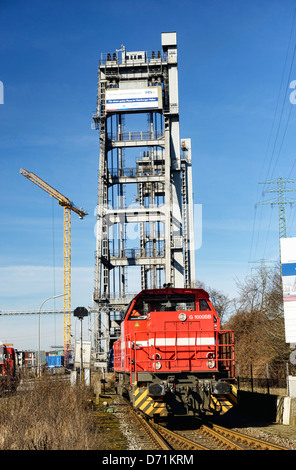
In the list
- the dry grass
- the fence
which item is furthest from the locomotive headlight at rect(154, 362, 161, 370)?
the fence

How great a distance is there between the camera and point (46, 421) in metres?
11.7

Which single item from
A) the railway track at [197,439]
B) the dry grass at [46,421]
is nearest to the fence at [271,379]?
the railway track at [197,439]

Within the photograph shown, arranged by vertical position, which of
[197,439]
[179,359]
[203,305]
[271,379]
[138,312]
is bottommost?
[271,379]

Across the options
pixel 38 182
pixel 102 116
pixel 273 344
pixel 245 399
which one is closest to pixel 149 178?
pixel 102 116

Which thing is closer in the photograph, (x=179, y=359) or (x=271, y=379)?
(x=179, y=359)

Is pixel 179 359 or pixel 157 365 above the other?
pixel 179 359

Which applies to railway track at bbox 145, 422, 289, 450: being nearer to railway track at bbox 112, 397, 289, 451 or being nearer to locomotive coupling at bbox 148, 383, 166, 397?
railway track at bbox 112, 397, 289, 451

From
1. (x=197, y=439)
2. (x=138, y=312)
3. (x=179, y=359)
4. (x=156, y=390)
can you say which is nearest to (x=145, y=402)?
(x=156, y=390)

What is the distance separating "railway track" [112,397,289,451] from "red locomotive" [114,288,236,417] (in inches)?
23.2

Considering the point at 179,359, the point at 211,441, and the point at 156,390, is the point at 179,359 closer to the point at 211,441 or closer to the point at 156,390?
the point at 156,390

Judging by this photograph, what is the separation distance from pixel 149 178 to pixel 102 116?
7433mm

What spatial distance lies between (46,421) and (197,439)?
3.92m

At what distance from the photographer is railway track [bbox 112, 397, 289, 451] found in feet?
37.8

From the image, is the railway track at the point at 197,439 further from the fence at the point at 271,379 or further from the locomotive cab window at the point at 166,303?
the fence at the point at 271,379
